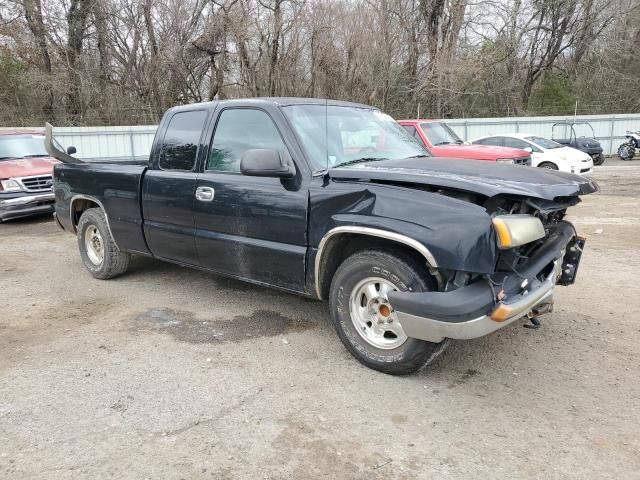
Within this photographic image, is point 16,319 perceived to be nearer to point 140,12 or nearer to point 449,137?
point 449,137

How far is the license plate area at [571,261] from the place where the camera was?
411 cm

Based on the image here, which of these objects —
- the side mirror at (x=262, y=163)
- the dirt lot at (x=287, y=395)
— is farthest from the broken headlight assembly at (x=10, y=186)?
the side mirror at (x=262, y=163)

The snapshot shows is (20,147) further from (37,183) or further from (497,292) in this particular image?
(497,292)

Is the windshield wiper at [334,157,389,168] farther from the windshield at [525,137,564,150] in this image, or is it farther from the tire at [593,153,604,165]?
the tire at [593,153,604,165]

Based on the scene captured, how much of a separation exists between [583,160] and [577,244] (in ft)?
42.0

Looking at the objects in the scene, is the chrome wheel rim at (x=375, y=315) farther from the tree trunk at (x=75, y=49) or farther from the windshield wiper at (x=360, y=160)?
the tree trunk at (x=75, y=49)

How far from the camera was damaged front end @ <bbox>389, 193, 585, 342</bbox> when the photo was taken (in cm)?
315

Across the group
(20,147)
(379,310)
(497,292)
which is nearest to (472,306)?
(497,292)

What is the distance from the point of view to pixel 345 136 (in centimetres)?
449

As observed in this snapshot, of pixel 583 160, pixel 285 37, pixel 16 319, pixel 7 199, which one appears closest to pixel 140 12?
pixel 285 37

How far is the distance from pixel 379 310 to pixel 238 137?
1.98 m

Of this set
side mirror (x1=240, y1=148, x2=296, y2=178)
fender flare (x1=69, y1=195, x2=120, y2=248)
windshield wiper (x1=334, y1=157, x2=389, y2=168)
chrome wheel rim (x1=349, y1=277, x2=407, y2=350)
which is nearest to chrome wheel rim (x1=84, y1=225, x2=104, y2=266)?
fender flare (x1=69, y1=195, x2=120, y2=248)

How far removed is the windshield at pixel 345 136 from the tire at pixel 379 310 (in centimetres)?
89

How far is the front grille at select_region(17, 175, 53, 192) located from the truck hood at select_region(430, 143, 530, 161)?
739 cm
